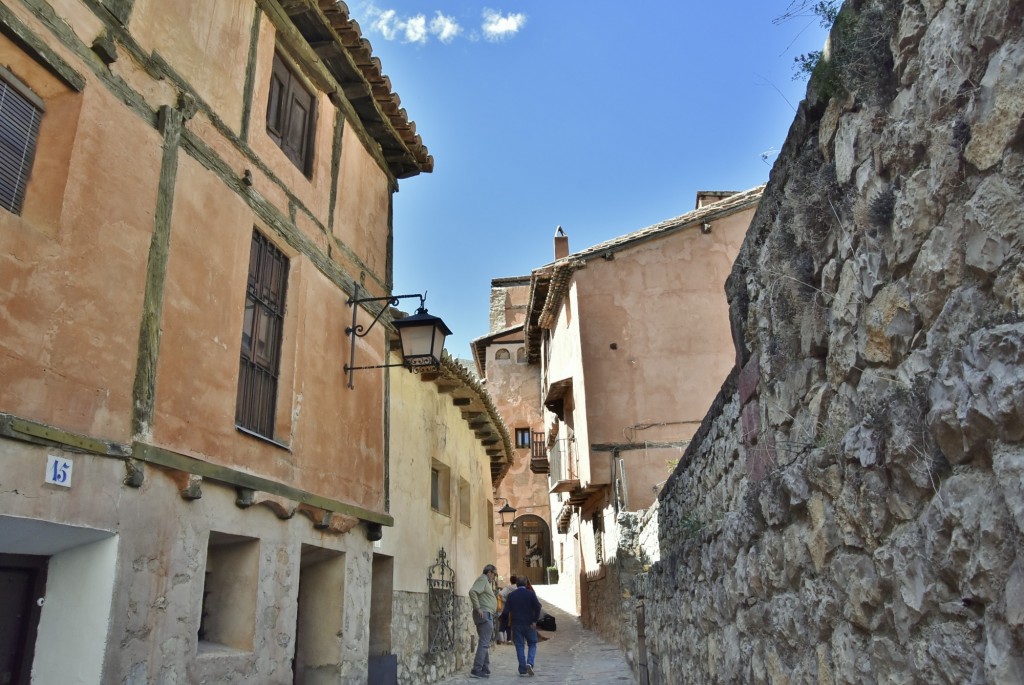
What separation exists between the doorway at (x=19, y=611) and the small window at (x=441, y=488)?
7613mm

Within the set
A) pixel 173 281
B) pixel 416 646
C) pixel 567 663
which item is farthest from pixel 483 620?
pixel 173 281

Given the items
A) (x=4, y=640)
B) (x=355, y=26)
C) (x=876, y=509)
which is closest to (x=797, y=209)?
(x=876, y=509)

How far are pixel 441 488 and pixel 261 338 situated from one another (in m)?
6.30

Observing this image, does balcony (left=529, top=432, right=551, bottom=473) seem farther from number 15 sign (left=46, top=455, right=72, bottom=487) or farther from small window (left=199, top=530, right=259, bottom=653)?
number 15 sign (left=46, top=455, right=72, bottom=487)

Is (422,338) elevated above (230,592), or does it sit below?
above

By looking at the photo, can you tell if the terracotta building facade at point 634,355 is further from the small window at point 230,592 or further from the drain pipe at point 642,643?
the small window at point 230,592

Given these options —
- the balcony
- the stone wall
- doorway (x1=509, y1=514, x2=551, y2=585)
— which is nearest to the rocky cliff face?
the stone wall

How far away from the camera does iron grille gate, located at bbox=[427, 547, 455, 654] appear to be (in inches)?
429

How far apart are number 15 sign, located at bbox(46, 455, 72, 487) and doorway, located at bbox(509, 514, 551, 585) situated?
103 feet

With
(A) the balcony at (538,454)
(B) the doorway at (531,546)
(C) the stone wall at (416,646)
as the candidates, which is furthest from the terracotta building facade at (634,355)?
(B) the doorway at (531,546)

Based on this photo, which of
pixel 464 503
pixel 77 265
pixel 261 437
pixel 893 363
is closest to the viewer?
pixel 893 363

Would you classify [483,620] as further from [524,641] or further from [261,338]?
[261,338]

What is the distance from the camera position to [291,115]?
782 cm

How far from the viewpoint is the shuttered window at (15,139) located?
14.1ft
